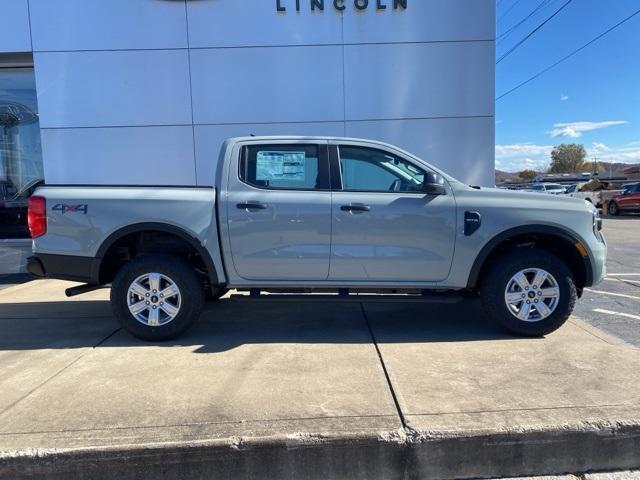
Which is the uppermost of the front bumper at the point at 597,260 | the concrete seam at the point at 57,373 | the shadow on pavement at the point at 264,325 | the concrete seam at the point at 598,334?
the front bumper at the point at 597,260

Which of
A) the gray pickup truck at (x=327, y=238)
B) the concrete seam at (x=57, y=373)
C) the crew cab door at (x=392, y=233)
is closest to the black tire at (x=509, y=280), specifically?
the gray pickup truck at (x=327, y=238)

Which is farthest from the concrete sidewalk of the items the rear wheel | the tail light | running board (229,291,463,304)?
the rear wheel

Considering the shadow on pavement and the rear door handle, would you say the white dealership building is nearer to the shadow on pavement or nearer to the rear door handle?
the shadow on pavement

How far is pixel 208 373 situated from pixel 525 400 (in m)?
2.40

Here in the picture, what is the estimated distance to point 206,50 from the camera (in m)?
9.01

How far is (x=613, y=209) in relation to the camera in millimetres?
24766

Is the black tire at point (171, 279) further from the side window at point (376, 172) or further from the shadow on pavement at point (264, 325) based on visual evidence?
the side window at point (376, 172)

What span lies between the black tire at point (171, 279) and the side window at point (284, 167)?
1.08m

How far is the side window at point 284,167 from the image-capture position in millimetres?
4930

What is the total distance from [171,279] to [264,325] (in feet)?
4.01

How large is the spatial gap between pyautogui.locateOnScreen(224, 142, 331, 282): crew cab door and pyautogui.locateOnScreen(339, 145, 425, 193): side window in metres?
0.22

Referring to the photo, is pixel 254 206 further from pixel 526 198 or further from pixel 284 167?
pixel 526 198

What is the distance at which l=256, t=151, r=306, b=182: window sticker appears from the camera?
4961 millimetres

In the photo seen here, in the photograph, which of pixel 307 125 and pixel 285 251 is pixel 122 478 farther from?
pixel 307 125
